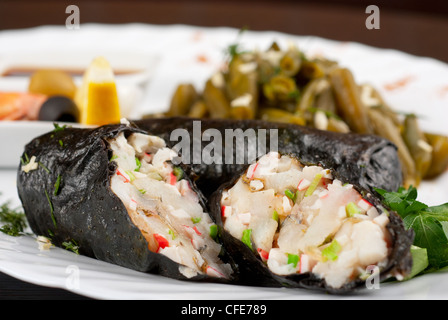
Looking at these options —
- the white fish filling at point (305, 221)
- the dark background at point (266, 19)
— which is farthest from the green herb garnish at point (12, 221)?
the dark background at point (266, 19)

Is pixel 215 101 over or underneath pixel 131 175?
A: over

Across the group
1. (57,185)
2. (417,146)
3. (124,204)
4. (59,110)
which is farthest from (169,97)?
(124,204)

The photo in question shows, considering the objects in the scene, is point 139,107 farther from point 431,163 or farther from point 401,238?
point 401,238

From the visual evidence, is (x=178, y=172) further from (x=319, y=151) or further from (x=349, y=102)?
(x=349, y=102)

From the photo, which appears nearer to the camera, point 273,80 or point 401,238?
point 401,238

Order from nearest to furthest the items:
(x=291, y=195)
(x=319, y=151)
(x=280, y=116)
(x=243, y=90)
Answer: (x=291, y=195) → (x=319, y=151) → (x=280, y=116) → (x=243, y=90)

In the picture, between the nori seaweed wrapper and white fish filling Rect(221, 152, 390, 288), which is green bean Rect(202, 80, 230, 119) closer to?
the nori seaweed wrapper

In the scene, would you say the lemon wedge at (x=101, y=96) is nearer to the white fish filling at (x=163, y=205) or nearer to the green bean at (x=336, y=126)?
the white fish filling at (x=163, y=205)

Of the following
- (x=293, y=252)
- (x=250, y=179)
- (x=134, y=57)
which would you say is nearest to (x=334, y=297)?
(x=293, y=252)
